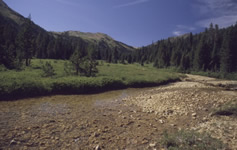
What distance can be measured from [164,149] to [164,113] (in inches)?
166

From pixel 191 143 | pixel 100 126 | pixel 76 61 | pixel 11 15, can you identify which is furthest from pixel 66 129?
pixel 11 15

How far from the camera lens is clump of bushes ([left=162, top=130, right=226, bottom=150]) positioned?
4.23 metres

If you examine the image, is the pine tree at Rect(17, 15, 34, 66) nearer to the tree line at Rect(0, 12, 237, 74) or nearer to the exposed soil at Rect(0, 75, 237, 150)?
the tree line at Rect(0, 12, 237, 74)

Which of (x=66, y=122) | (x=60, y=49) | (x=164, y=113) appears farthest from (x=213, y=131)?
(x=60, y=49)

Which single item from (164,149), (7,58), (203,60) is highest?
(203,60)

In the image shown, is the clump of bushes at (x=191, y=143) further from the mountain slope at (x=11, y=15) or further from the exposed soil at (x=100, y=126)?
the mountain slope at (x=11, y=15)

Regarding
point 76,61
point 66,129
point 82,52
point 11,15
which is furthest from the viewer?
point 11,15

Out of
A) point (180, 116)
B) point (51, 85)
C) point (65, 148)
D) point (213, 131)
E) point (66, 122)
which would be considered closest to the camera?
point (65, 148)

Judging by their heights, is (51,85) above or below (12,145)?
above

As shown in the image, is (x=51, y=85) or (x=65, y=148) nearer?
(x=65, y=148)

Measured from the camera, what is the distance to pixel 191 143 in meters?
4.57

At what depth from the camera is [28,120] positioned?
7.36 meters

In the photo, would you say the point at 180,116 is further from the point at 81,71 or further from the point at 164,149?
the point at 81,71

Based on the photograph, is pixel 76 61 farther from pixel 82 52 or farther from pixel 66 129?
pixel 66 129
